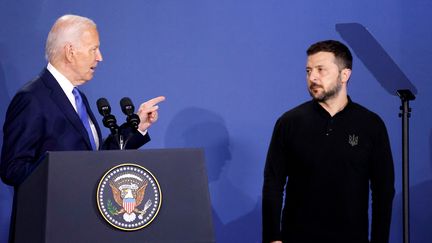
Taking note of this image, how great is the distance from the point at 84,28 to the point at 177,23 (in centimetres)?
123

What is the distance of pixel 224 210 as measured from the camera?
11.9 feet

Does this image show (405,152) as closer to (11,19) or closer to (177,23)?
(177,23)

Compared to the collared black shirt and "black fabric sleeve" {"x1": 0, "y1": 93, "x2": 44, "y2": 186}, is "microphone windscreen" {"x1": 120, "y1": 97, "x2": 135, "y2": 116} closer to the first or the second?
"black fabric sleeve" {"x1": 0, "y1": 93, "x2": 44, "y2": 186}

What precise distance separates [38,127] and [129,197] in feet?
1.94

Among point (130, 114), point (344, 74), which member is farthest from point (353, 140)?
point (130, 114)

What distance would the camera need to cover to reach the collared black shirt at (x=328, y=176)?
2801 mm

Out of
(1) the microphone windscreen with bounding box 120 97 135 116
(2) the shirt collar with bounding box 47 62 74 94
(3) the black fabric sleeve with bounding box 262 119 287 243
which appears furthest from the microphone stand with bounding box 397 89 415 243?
(2) the shirt collar with bounding box 47 62 74 94

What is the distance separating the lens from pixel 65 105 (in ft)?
7.31

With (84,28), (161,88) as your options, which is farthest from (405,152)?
(84,28)

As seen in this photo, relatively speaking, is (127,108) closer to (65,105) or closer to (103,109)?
(103,109)

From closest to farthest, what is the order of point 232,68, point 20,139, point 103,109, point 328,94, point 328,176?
point 20,139, point 103,109, point 328,176, point 328,94, point 232,68

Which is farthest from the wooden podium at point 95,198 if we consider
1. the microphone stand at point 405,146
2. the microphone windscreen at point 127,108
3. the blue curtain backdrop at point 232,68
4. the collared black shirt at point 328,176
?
the microphone stand at point 405,146

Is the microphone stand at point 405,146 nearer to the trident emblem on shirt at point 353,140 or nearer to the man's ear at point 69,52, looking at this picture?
the trident emblem on shirt at point 353,140

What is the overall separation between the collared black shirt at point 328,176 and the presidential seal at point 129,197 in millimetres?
1235
